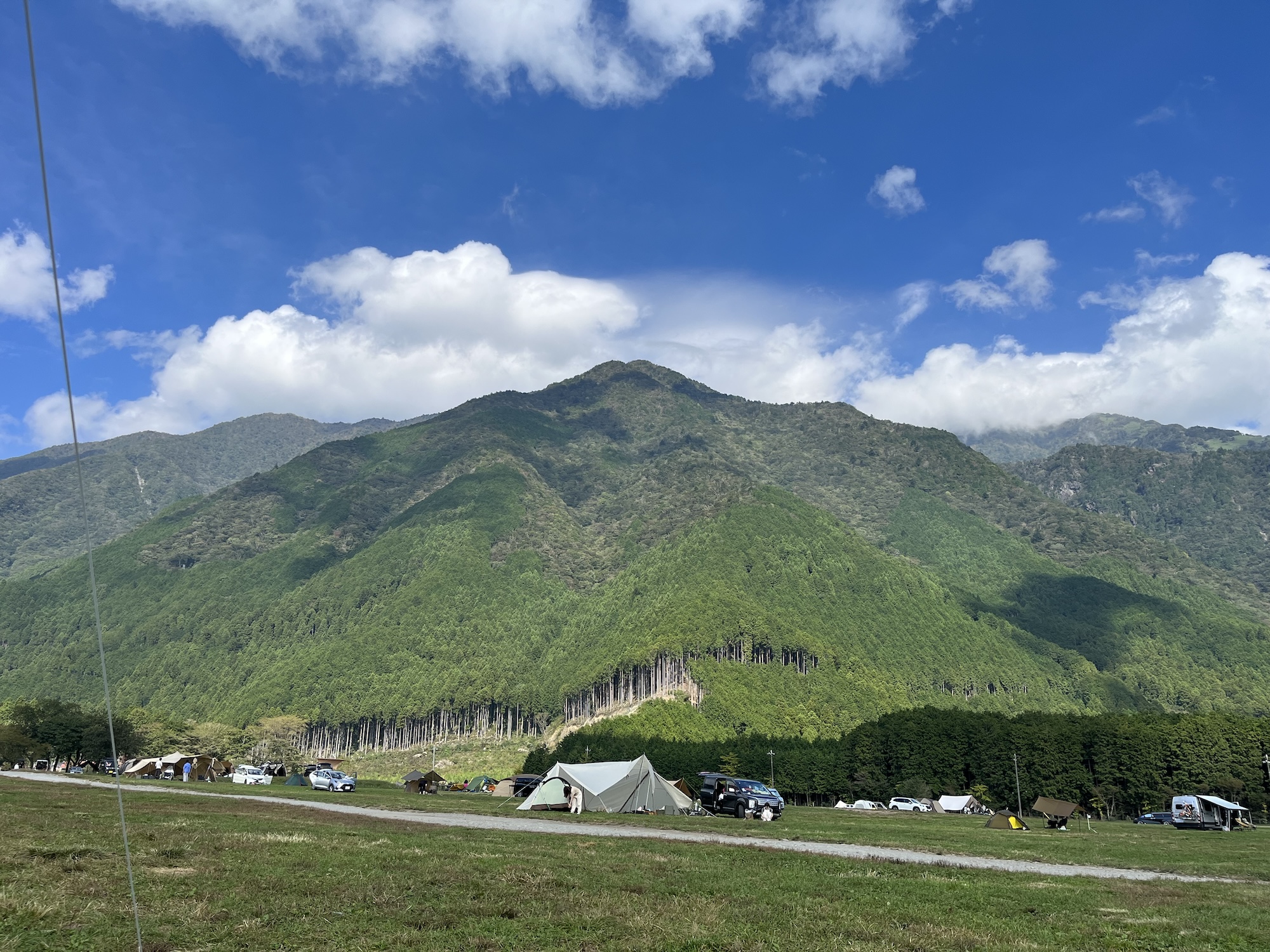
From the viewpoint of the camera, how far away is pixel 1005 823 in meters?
61.7

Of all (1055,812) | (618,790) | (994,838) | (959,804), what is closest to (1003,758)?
(959,804)

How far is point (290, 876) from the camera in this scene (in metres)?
17.7

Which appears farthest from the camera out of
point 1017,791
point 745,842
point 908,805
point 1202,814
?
→ point 1017,791

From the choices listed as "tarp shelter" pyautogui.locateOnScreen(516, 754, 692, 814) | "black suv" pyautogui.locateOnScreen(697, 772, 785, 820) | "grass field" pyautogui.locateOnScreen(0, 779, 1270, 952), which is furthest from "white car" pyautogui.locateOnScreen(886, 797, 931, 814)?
"grass field" pyautogui.locateOnScreen(0, 779, 1270, 952)

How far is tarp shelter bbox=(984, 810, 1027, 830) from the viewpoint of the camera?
6069cm

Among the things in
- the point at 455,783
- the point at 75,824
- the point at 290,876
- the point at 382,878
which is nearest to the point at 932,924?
the point at 382,878

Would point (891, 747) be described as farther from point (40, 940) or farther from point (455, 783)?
point (40, 940)

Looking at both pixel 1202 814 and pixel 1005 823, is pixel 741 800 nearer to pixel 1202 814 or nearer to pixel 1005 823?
pixel 1005 823

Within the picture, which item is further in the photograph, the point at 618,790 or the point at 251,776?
the point at 251,776

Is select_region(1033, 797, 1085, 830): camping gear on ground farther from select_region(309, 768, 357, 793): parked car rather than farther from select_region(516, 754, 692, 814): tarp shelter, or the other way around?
select_region(309, 768, 357, 793): parked car

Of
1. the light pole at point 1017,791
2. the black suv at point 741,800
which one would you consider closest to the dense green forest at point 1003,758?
the light pole at point 1017,791

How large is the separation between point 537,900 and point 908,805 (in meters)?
100

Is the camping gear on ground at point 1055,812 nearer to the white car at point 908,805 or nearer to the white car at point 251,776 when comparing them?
the white car at point 908,805

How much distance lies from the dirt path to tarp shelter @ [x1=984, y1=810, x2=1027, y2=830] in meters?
34.7
